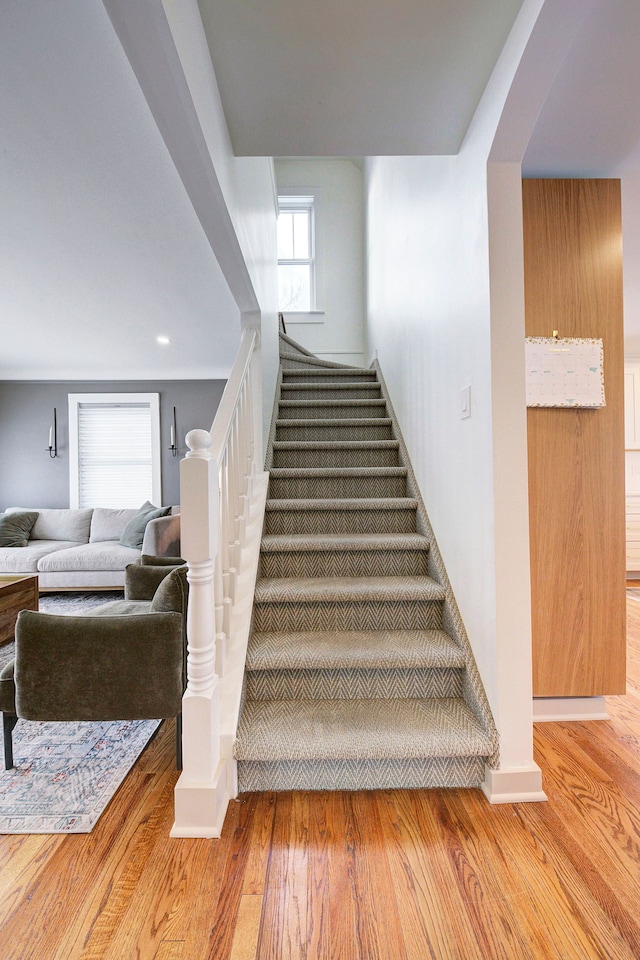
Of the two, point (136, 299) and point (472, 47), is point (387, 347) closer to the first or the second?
point (136, 299)

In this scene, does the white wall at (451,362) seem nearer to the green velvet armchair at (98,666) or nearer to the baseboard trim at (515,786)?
the baseboard trim at (515,786)

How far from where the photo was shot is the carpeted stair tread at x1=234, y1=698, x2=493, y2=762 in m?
1.45

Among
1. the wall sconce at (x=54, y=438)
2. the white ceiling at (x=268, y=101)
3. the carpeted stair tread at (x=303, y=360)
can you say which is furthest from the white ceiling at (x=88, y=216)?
the wall sconce at (x=54, y=438)

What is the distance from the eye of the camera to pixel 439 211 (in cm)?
204

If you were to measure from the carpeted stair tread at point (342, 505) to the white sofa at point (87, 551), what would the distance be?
175 cm

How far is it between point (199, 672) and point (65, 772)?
764mm

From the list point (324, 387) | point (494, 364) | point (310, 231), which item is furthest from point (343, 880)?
point (310, 231)

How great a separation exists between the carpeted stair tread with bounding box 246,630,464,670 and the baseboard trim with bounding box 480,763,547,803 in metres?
0.35

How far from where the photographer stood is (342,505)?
95.5 inches

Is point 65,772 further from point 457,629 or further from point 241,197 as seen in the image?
point 241,197

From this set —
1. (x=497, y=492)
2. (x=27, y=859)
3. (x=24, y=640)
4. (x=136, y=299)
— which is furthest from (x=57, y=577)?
(x=497, y=492)

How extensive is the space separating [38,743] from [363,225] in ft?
17.0

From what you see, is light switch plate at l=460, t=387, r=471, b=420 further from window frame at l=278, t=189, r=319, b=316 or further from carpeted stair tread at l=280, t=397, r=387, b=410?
window frame at l=278, t=189, r=319, b=316

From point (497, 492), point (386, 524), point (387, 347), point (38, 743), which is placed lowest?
point (38, 743)
